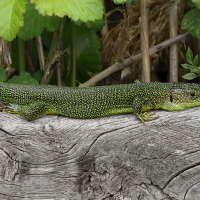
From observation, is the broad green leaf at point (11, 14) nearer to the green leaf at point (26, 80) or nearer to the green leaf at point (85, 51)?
the green leaf at point (26, 80)

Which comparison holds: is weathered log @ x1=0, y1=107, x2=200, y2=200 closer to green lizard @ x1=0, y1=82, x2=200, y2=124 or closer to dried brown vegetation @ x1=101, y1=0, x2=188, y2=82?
green lizard @ x1=0, y1=82, x2=200, y2=124

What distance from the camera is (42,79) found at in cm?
298

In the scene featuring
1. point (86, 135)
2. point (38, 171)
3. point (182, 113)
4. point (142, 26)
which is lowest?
point (38, 171)

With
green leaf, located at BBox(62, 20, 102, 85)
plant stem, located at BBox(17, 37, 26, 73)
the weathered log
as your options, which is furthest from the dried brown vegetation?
the weathered log

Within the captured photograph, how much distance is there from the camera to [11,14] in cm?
213

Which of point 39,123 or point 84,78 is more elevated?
point 84,78

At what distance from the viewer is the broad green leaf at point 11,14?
2127 mm

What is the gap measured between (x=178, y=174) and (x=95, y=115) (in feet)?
3.16

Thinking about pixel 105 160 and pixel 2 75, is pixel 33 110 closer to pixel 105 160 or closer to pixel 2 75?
pixel 2 75

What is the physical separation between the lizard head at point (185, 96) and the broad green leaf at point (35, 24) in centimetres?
144

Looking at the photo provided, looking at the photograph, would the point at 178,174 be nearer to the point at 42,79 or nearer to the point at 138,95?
the point at 138,95

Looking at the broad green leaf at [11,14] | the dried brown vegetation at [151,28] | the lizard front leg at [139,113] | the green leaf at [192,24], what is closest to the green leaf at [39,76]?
the dried brown vegetation at [151,28]

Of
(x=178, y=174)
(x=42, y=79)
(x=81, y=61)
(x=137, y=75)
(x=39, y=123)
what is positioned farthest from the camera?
(x=137, y=75)

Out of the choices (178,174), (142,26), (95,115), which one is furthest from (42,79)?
(178,174)
